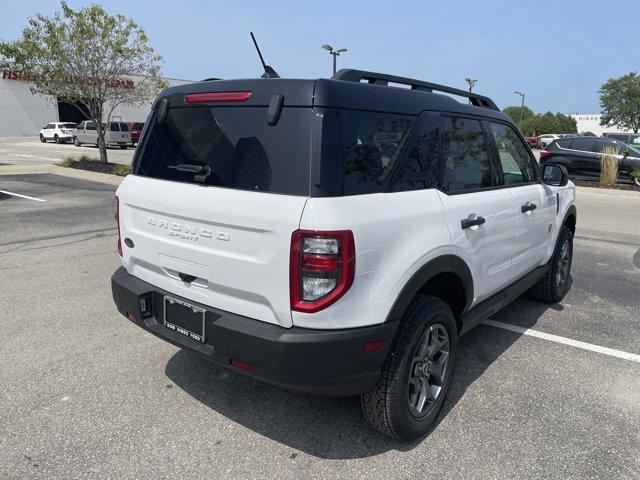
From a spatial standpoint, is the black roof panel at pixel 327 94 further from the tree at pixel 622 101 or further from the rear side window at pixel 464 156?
the tree at pixel 622 101

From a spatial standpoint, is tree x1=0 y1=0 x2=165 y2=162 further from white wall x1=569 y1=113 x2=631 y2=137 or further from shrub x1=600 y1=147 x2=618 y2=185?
white wall x1=569 y1=113 x2=631 y2=137

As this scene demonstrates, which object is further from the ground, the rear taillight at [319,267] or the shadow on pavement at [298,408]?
the rear taillight at [319,267]

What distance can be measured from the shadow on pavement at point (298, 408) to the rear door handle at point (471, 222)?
1123mm

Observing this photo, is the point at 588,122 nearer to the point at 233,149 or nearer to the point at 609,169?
the point at 609,169

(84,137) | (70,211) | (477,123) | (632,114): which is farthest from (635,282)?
(632,114)

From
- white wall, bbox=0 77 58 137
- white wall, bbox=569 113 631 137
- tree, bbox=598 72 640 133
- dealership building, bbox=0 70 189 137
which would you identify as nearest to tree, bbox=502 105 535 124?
white wall, bbox=569 113 631 137

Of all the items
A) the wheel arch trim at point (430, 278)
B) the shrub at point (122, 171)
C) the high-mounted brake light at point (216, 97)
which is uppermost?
the high-mounted brake light at point (216, 97)

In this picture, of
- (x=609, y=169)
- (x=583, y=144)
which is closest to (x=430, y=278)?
(x=609, y=169)

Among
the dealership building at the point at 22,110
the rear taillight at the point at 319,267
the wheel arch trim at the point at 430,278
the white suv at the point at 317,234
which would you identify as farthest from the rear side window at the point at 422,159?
the dealership building at the point at 22,110

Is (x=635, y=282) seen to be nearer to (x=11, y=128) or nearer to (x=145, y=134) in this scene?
(x=145, y=134)

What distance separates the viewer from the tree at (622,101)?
6488 centimetres

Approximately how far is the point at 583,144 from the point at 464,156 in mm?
16813

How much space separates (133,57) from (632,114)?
224 feet

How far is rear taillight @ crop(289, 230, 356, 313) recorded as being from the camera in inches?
86.7
